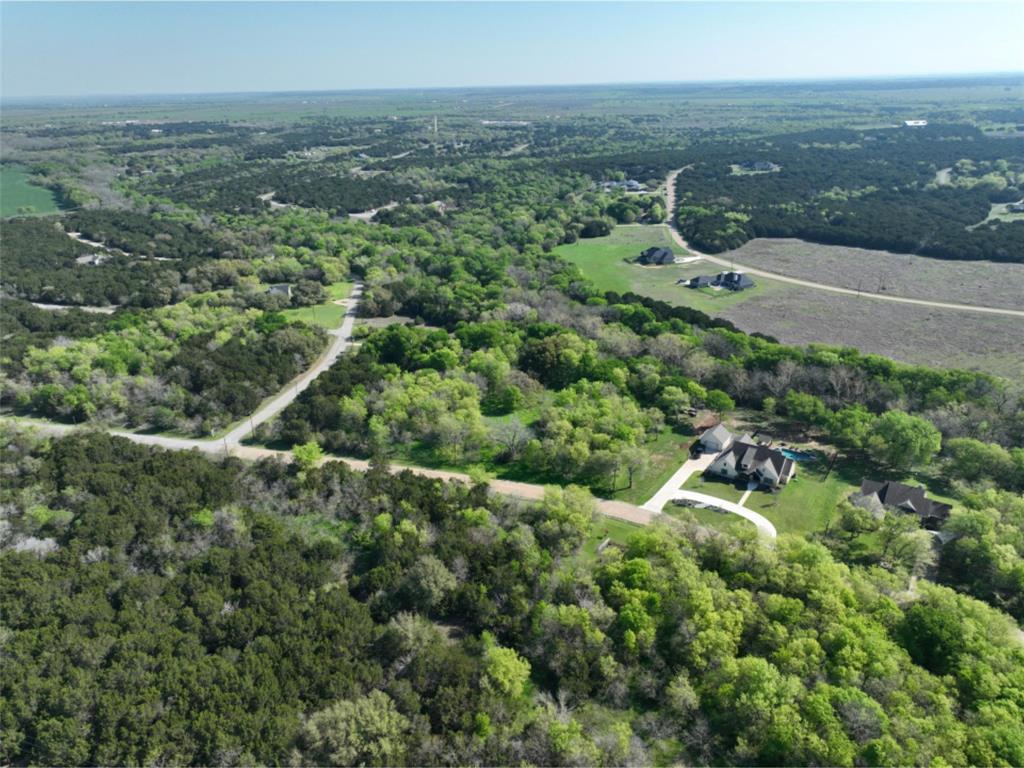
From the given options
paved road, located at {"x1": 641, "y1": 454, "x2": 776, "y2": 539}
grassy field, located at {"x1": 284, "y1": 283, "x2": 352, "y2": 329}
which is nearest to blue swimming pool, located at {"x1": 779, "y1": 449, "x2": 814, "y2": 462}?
paved road, located at {"x1": 641, "y1": 454, "x2": 776, "y2": 539}

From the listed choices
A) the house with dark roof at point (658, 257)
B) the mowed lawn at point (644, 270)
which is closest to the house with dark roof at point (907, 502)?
the mowed lawn at point (644, 270)

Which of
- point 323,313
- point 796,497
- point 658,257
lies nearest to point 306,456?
point 796,497

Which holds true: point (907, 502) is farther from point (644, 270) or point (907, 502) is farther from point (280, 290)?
point (280, 290)

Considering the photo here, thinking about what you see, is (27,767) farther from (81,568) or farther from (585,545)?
(585,545)

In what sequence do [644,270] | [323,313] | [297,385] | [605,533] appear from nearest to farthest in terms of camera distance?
1. [605,533]
2. [297,385]
3. [323,313]
4. [644,270]

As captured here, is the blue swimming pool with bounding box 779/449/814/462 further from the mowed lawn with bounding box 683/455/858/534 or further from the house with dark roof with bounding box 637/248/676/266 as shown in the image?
the house with dark roof with bounding box 637/248/676/266

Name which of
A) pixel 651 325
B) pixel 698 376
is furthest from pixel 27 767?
pixel 651 325
